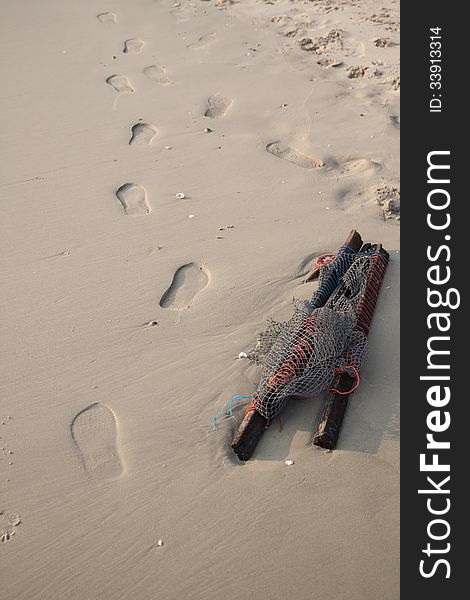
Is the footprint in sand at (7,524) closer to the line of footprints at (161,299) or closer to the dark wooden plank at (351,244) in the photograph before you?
the line of footprints at (161,299)

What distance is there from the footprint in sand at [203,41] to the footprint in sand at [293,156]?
220 centimetres

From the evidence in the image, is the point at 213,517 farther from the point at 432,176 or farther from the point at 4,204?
the point at 4,204

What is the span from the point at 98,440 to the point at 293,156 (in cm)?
298

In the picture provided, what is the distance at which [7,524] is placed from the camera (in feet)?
10.5

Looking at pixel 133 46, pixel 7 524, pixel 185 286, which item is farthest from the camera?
pixel 133 46

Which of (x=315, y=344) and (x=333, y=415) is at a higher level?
(x=315, y=344)

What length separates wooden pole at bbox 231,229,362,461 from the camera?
336cm

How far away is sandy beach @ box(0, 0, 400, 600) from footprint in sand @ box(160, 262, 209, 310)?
0.02 m

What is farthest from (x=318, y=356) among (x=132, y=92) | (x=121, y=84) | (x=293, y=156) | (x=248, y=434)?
(x=121, y=84)

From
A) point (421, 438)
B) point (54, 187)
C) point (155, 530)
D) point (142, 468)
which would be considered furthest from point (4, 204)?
point (421, 438)

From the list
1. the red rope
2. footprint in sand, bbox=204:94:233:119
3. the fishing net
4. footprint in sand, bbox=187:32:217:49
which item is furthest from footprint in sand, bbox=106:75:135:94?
the red rope

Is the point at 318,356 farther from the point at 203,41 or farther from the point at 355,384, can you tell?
the point at 203,41

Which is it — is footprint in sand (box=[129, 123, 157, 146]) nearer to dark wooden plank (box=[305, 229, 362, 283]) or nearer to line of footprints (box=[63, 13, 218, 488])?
line of footprints (box=[63, 13, 218, 488])

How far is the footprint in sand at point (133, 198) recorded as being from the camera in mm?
5066
